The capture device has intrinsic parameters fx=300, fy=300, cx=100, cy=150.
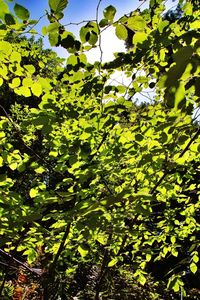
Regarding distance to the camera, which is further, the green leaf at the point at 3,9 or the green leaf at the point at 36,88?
the green leaf at the point at 36,88

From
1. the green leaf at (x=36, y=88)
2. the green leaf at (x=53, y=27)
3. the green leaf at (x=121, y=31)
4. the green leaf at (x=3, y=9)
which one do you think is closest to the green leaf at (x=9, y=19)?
the green leaf at (x=3, y=9)

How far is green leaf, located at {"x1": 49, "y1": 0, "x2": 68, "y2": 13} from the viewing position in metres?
1.19

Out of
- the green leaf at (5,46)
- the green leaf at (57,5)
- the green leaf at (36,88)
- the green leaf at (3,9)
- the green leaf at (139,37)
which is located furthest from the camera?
the green leaf at (36,88)

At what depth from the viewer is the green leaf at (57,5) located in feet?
3.90

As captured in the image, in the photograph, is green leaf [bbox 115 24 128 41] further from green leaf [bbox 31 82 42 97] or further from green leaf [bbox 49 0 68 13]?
green leaf [bbox 31 82 42 97]

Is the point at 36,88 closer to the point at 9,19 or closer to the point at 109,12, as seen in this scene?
the point at 9,19

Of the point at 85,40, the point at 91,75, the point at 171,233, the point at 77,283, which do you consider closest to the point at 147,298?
the point at 77,283

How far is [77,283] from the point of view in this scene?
21.9 feet

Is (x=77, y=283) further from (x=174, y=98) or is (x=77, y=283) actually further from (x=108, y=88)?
(x=174, y=98)

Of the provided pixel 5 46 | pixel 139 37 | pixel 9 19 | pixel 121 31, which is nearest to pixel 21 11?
pixel 9 19

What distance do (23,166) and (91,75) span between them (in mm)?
771

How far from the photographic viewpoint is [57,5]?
120 cm

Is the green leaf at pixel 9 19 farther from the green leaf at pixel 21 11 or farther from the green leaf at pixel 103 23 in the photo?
the green leaf at pixel 103 23

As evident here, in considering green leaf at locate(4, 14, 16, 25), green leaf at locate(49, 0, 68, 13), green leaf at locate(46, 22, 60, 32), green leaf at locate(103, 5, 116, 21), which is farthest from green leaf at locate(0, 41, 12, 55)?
green leaf at locate(103, 5, 116, 21)
